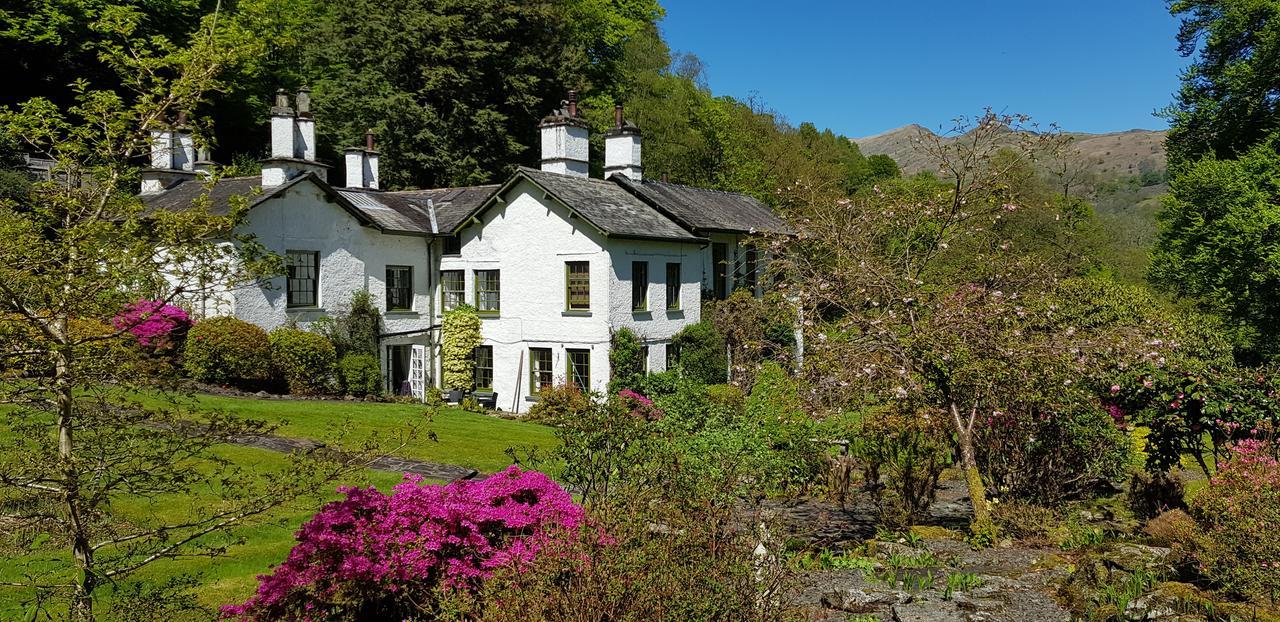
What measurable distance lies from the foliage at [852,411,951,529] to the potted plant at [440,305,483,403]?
16457 mm

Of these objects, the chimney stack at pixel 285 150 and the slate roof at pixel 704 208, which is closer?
the chimney stack at pixel 285 150

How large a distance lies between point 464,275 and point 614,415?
2158 cm

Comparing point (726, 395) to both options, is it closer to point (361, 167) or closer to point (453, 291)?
point (453, 291)

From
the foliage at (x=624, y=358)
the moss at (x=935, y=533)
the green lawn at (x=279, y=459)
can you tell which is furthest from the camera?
the foliage at (x=624, y=358)

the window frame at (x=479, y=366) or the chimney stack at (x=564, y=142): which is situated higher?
the chimney stack at (x=564, y=142)

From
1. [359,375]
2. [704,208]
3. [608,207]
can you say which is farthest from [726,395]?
[359,375]

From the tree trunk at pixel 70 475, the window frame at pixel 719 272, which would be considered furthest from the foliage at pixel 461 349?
the tree trunk at pixel 70 475

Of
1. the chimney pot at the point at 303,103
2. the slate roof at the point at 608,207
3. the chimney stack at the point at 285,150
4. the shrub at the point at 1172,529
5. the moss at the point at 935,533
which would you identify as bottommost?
the moss at the point at 935,533

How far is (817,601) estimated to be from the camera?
10.1 m

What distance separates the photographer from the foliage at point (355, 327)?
90.6 ft

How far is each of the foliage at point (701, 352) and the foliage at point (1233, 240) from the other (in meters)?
16.4

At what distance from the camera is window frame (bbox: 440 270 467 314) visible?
3111cm

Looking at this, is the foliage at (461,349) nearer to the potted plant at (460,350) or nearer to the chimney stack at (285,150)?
the potted plant at (460,350)

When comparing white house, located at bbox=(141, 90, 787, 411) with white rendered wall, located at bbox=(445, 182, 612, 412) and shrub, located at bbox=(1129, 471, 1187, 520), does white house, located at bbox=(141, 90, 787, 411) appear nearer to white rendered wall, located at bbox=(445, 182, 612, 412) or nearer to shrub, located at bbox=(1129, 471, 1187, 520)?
white rendered wall, located at bbox=(445, 182, 612, 412)
